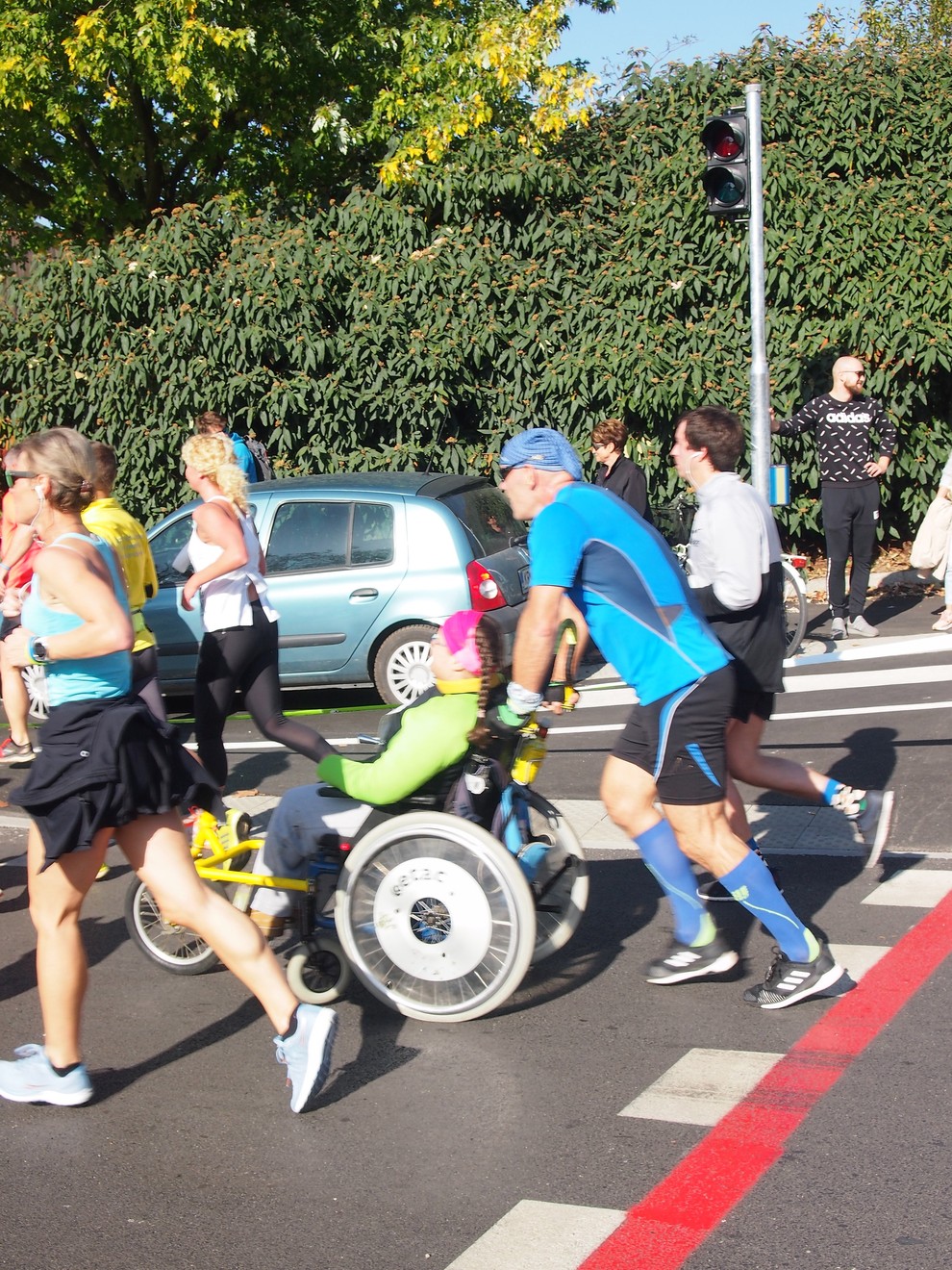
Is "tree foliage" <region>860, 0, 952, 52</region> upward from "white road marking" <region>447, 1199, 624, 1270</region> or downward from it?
upward

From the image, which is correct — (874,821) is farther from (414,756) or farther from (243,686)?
(243,686)

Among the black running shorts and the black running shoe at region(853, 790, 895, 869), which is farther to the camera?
the black running shoe at region(853, 790, 895, 869)

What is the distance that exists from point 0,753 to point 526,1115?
5315 mm

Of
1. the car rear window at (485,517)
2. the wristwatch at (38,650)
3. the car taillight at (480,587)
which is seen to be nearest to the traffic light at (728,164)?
the car rear window at (485,517)

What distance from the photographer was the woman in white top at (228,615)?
6246mm

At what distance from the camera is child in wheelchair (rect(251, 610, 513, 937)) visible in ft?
14.7

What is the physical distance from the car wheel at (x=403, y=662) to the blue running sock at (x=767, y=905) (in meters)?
5.25

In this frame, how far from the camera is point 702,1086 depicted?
3.94 metres

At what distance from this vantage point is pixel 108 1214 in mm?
3426

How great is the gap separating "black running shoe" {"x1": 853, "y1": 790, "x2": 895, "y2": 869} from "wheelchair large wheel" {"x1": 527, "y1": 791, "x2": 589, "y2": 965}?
1.33 metres

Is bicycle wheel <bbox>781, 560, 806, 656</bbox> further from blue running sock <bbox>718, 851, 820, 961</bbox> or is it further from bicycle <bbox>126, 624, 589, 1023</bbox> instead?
blue running sock <bbox>718, 851, 820, 961</bbox>

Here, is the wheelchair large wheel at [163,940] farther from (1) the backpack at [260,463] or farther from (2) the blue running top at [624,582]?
(1) the backpack at [260,463]

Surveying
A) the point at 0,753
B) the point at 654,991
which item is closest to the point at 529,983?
the point at 654,991

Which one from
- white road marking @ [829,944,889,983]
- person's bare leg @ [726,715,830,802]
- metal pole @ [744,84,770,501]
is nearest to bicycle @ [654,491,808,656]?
metal pole @ [744,84,770,501]
